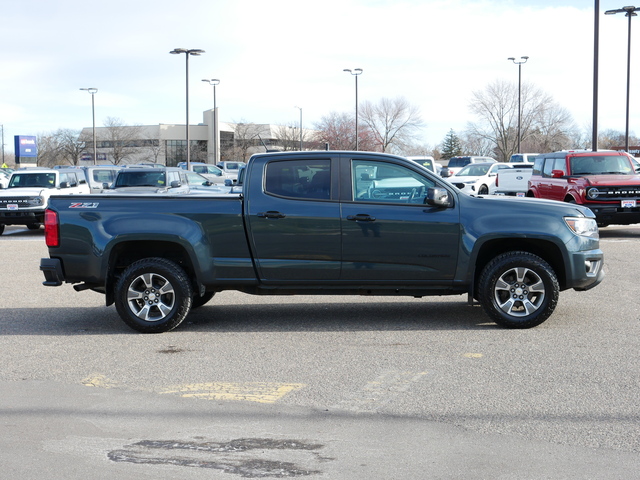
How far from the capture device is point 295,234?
795 cm

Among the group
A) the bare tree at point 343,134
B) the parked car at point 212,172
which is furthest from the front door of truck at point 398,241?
the bare tree at point 343,134

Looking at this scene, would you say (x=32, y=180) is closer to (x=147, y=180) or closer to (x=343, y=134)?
(x=147, y=180)

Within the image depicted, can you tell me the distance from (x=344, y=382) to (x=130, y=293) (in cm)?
296

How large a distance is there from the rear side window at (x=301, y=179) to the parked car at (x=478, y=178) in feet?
82.1

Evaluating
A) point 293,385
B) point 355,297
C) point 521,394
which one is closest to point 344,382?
point 293,385

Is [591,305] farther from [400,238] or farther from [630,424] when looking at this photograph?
[630,424]

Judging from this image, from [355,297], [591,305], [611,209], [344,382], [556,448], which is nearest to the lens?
[556,448]

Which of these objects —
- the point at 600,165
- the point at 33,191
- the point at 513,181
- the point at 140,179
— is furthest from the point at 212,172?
the point at 600,165

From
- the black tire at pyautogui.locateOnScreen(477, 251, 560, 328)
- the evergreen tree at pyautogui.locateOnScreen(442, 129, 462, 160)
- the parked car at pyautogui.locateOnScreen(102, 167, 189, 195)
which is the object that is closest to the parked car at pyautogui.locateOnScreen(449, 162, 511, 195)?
the parked car at pyautogui.locateOnScreen(102, 167, 189, 195)

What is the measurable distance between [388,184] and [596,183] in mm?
11153

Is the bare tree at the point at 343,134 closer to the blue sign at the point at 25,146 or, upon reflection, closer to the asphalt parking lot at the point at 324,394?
the blue sign at the point at 25,146

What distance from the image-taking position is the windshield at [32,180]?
22.4 metres

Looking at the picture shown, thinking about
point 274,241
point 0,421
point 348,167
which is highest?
point 348,167

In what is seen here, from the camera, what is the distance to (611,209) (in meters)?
17.4
